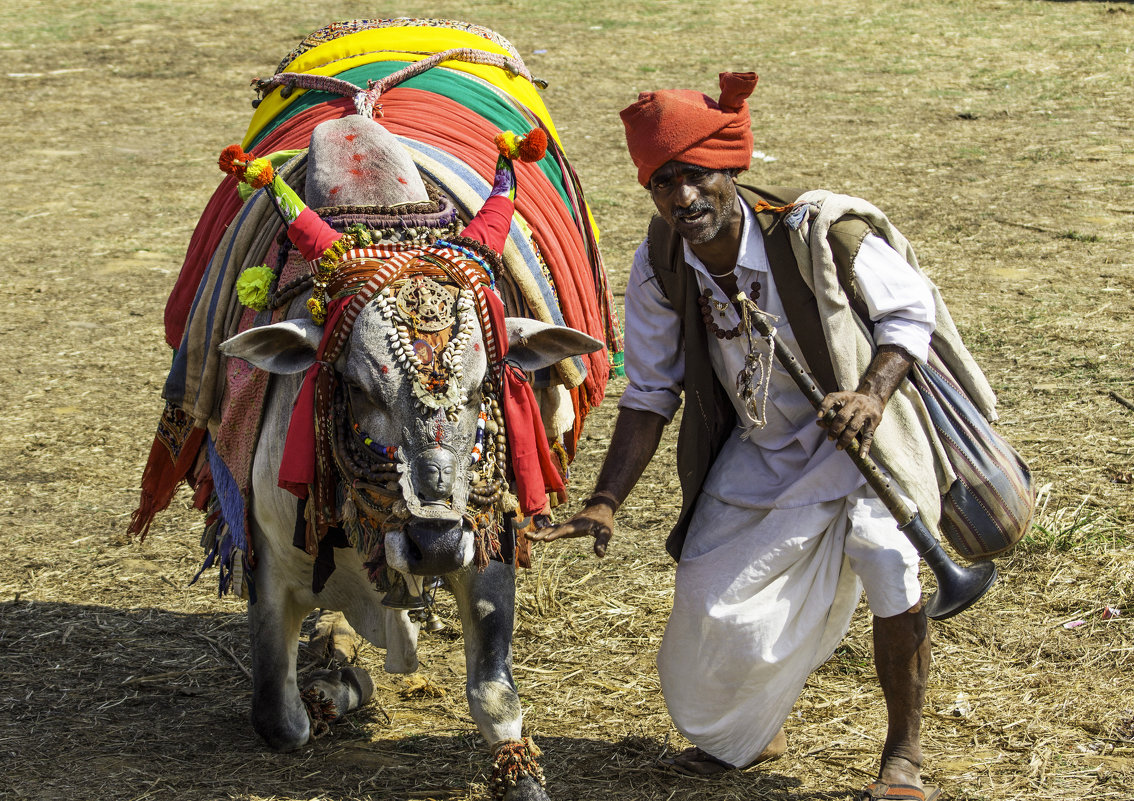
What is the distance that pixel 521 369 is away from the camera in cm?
326

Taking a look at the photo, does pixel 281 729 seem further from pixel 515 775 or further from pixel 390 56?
pixel 390 56

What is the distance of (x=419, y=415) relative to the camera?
2.88m

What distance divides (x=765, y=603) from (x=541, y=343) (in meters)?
0.85

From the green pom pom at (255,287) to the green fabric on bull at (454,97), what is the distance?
1.26m

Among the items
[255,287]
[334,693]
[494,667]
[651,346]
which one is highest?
[255,287]

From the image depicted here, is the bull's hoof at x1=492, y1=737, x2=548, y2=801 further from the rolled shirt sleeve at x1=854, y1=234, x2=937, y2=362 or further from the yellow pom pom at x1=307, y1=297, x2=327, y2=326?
the rolled shirt sleeve at x1=854, y1=234, x2=937, y2=362

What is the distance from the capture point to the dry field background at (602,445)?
11.8ft

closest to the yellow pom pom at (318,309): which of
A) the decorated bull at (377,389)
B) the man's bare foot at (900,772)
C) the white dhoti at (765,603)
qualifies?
the decorated bull at (377,389)

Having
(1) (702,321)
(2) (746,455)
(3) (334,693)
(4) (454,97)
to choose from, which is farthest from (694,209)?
(3) (334,693)

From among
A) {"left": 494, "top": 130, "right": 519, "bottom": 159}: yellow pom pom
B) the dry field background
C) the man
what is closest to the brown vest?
the man

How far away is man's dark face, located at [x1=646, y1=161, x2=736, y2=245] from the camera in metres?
3.21

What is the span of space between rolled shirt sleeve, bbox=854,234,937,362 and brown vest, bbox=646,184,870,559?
0.04 m

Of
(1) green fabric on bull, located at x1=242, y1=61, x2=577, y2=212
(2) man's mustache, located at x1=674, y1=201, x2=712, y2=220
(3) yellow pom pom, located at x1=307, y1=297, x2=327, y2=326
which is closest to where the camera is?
(3) yellow pom pom, located at x1=307, y1=297, x2=327, y2=326

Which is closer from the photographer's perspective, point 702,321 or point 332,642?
point 702,321
